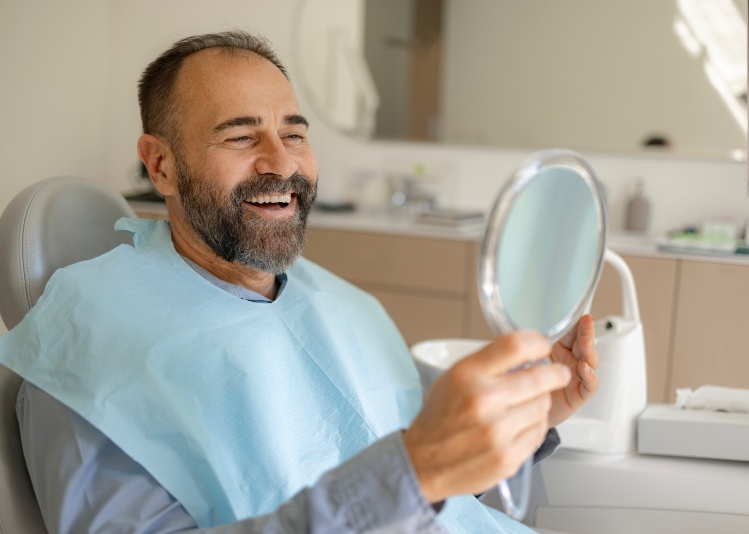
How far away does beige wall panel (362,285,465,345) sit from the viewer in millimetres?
3207

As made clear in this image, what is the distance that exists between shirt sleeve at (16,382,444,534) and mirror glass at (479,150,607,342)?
203mm

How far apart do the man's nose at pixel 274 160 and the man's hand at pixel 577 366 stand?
533 millimetres

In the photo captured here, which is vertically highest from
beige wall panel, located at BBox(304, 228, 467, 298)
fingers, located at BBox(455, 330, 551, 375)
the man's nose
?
the man's nose

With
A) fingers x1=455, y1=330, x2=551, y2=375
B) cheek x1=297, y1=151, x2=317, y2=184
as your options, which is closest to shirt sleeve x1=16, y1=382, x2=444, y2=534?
fingers x1=455, y1=330, x2=551, y2=375

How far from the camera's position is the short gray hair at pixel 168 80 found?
146 cm

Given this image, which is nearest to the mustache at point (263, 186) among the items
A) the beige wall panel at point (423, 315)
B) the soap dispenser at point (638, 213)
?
the beige wall panel at point (423, 315)

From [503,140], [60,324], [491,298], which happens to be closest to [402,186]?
[503,140]

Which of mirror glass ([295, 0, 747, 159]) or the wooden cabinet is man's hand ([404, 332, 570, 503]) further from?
mirror glass ([295, 0, 747, 159])

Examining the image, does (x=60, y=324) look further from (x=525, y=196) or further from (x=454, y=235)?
(x=454, y=235)

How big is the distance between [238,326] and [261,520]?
45 centimetres

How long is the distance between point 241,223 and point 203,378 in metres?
0.31

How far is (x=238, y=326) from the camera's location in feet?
4.35

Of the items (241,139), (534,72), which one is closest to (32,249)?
(241,139)

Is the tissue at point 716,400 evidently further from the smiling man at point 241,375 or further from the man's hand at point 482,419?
the man's hand at point 482,419
